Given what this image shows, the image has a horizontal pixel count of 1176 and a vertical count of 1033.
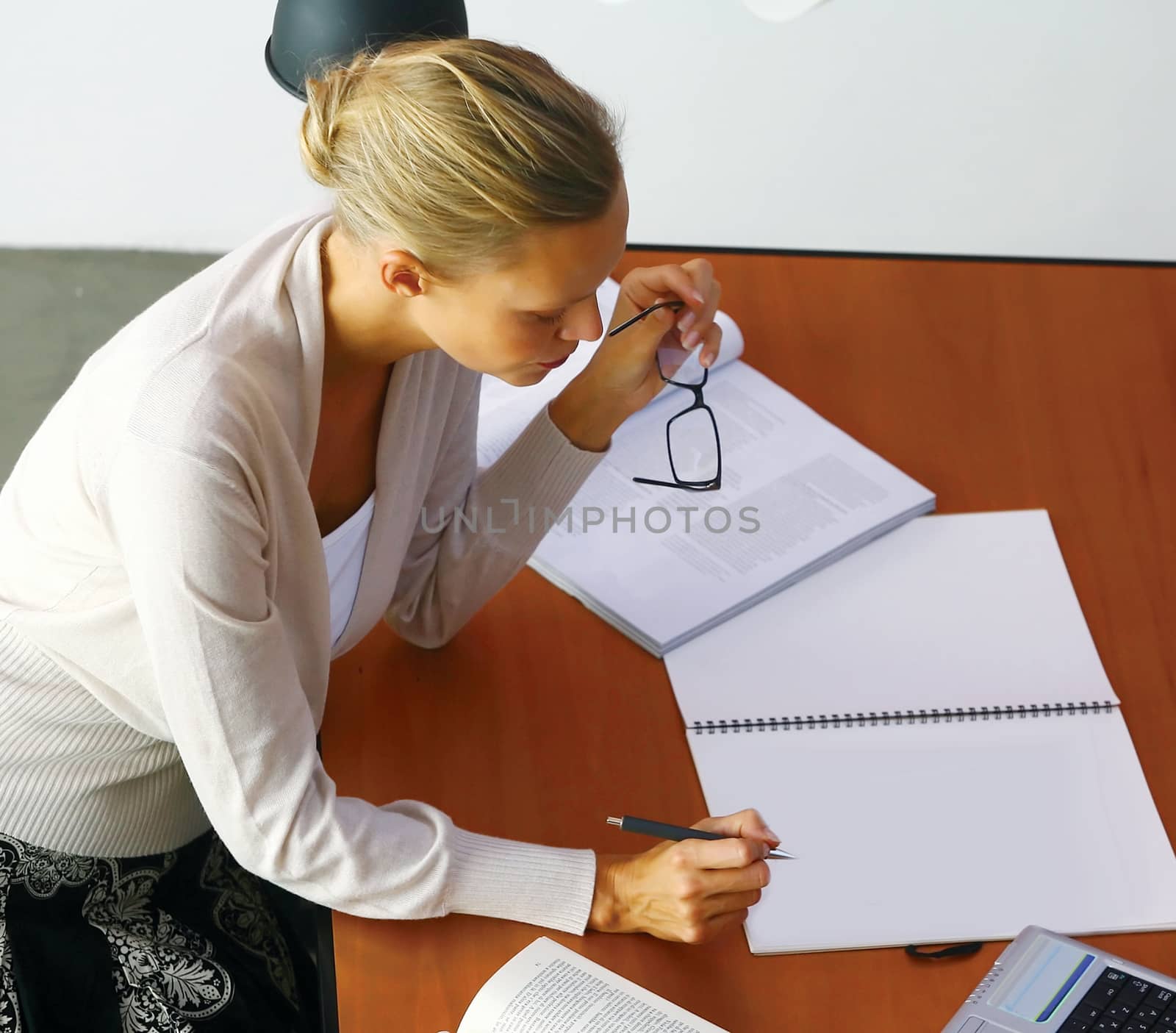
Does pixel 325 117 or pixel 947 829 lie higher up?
pixel 325 117

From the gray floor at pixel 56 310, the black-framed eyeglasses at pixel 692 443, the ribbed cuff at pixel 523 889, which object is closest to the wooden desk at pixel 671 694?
the ribbed cuff at pixel 523 889

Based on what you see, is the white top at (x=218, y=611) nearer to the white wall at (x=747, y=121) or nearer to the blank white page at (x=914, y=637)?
the blank white page at (x=914, y=637)

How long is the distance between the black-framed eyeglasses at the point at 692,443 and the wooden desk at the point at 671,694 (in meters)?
0.13

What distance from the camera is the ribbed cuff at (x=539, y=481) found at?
1.28m

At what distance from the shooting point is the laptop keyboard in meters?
0.94

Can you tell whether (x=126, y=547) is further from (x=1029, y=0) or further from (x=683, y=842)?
(x=1029, y=0)

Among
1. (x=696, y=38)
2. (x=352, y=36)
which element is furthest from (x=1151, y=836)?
(x=696, y=38)

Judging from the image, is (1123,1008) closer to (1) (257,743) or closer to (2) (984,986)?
(2) (984,986)

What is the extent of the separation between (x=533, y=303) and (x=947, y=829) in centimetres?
54

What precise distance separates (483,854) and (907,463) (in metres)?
0.67

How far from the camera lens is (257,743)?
974 mm

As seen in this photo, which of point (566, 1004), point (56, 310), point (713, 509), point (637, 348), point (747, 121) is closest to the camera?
point (566, 1004)

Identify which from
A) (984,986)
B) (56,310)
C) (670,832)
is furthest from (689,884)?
(56,310)

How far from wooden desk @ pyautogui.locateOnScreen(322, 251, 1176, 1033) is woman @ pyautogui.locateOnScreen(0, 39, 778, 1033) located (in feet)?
0.16
